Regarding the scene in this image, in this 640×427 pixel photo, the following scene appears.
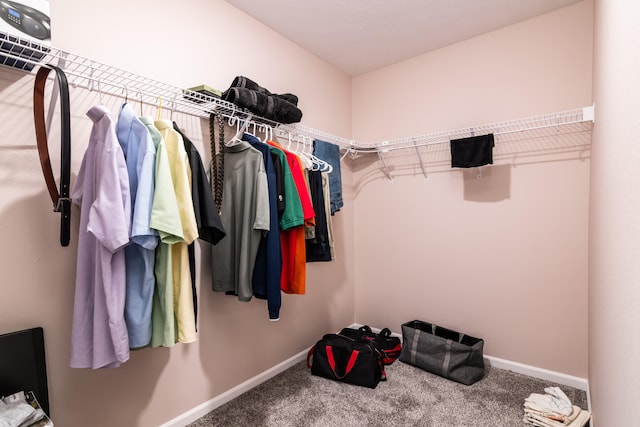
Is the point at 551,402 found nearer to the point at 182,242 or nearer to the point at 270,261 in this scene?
the point at 270,261

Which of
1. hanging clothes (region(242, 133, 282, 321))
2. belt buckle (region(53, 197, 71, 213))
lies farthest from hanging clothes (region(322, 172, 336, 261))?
belt buckle (region(53, 197, 71, 213))

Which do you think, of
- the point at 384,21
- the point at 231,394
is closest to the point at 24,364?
the point at 231,394

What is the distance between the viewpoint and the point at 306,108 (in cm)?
267

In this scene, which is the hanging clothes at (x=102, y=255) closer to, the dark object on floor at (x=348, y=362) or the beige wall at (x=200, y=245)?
the beige wall at (x=200, y=245)

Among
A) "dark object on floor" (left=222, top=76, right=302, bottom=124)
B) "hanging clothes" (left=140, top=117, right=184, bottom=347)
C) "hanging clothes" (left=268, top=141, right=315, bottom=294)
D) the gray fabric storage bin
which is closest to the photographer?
"hanging clothes" (left=140, top=117, right=184, bottom=347)

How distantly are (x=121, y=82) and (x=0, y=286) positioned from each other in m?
0.98

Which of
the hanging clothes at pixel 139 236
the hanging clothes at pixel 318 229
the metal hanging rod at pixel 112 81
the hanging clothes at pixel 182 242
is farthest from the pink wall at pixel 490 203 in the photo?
the hanging clothes at pixel 139 236

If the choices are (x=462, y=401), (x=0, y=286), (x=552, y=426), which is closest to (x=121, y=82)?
(x=0, y=286)

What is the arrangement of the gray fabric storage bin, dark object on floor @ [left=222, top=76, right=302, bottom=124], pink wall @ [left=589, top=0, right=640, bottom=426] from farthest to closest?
the gray fabric storage bin, dark object on floor @ [left=222, top=76, right=302, bottom=124], pink wall @ [left=589, top=0, right=640, bottom=426]

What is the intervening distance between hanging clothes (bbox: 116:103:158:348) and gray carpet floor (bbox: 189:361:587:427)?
36.9 inches

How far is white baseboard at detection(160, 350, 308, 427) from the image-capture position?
181 cm

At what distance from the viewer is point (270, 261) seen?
5.67ft

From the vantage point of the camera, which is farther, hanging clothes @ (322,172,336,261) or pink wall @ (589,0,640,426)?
hanging clothes @ (322,172,336,261)

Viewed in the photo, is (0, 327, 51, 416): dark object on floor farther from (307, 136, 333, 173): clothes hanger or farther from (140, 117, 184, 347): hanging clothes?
(307, 136, 333, 173): clothes hanger
